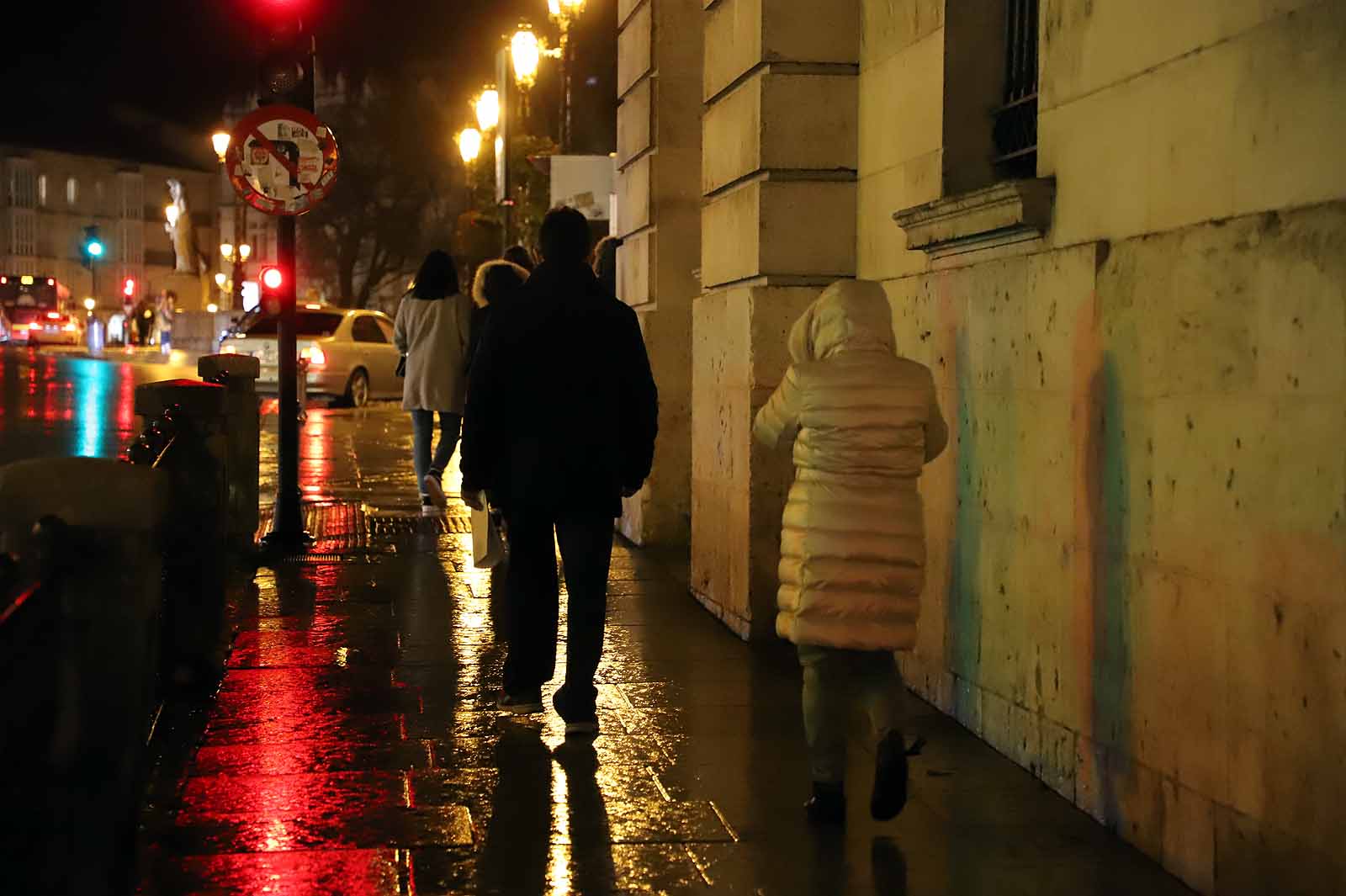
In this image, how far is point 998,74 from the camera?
7164 millimetres

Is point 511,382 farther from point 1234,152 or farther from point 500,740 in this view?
point 1234,152

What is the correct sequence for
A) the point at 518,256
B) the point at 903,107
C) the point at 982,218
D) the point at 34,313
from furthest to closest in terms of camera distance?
the point at 34,313, the point at 518,256, the point at 903,107, the point at 982,218

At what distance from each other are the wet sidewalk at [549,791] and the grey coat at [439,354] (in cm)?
458

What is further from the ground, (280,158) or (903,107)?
(280,158)

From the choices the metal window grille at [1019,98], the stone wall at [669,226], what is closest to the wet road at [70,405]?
the stone wall at [669,226]

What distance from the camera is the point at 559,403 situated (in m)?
6.59

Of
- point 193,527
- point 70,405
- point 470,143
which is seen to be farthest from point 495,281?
point 470,143

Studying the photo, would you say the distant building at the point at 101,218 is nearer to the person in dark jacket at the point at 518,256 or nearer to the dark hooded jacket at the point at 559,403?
the person in dark jacket at the point at 518,256

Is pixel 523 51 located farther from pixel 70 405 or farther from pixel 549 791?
pixel 549 791

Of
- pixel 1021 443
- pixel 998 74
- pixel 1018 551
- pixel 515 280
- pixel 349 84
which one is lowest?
pixel 1018 551

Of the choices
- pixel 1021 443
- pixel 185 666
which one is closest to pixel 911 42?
pixel 1021 443

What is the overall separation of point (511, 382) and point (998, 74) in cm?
233

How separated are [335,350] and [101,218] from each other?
83514mm

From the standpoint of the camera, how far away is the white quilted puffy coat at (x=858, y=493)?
17.4 ft
